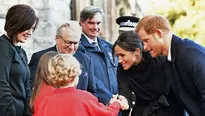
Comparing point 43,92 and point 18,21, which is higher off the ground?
point 18,21

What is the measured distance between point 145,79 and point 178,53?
1.53 feet

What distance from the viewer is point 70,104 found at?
122 inches

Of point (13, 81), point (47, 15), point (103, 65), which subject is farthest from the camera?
point (47, 15)

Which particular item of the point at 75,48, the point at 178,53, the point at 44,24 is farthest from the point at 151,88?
the point at 44,24

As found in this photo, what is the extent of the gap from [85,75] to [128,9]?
274 inches

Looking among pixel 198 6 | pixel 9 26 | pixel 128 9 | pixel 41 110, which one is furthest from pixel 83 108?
pixel 128 9

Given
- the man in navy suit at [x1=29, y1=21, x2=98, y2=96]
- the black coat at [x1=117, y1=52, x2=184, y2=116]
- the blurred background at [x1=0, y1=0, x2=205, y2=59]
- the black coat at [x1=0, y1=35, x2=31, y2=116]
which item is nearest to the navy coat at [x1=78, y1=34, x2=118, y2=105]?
the man in navy suit at [x1=29, y1=21, x2=98, y2=96]

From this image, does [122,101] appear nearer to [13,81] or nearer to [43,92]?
[43,92]

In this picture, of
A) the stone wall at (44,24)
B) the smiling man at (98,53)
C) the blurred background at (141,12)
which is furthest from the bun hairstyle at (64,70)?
the blurred background at (141,12)

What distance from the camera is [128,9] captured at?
35.7ft

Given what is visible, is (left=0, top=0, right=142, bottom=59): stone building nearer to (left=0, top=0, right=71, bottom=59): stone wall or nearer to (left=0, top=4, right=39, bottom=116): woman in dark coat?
(left=0, top=0, right=71, bottom=59): stone wall

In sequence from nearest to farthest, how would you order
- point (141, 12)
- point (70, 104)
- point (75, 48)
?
point (70, 104) < point (75, 48) < point (141, 12)

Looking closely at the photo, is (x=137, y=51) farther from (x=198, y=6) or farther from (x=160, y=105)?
(x=198, y=6)

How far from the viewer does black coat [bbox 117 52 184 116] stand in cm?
371
